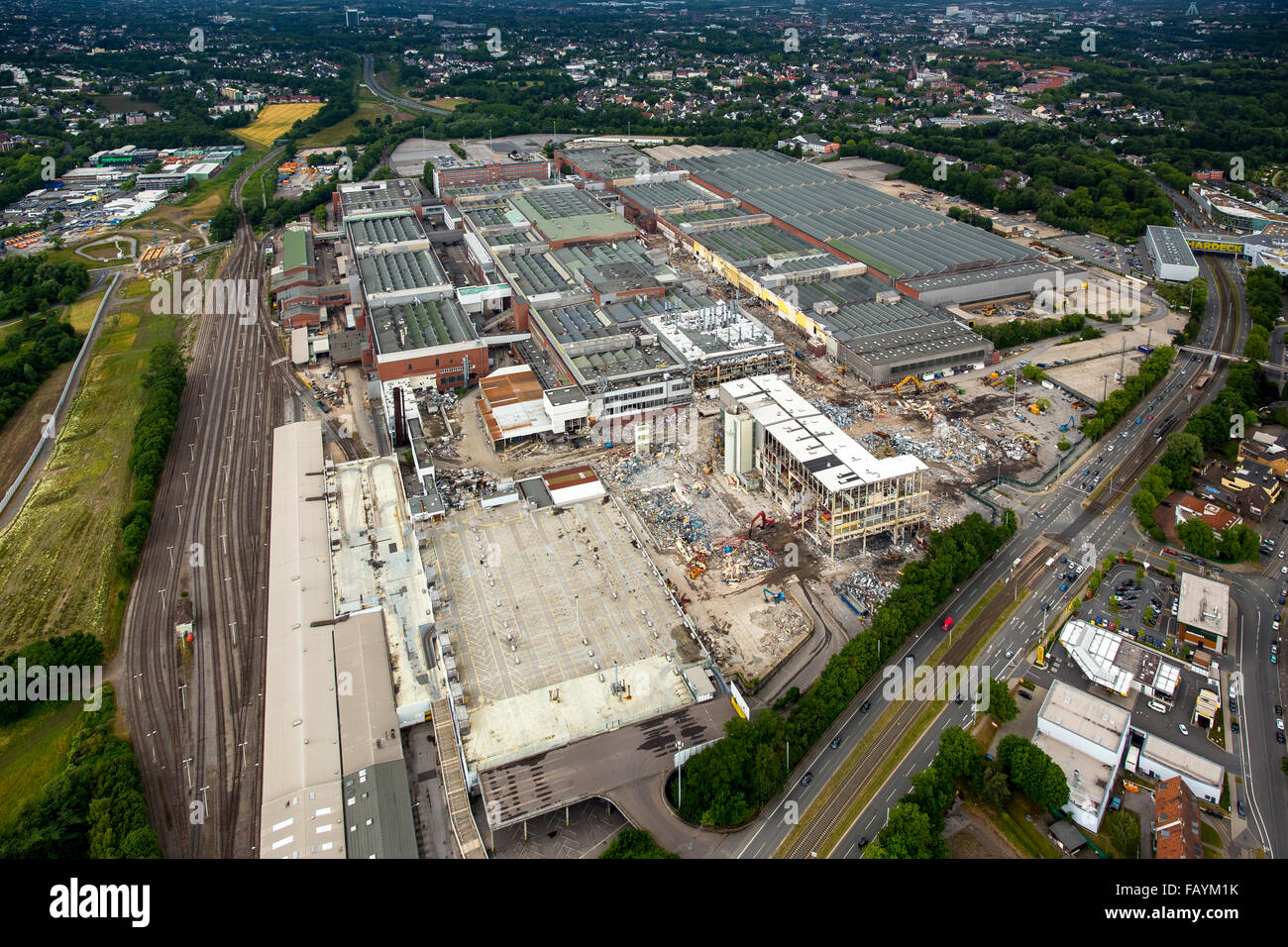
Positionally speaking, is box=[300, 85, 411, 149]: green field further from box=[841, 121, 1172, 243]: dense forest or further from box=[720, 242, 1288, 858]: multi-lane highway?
box=[720, 242, 1288, 858]: multi-lane highway

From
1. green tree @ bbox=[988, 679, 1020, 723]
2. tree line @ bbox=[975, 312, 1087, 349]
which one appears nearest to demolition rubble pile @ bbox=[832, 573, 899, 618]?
green tree @ bbox=[988, 679, 1020, 723]

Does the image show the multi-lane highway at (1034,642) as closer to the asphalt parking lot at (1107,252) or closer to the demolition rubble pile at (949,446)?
the demolition rubble pile at (949,446)

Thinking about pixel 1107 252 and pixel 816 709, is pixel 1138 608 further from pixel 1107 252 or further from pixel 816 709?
pixel 1107 252

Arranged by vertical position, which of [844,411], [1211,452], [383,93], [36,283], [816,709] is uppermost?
[383,93]

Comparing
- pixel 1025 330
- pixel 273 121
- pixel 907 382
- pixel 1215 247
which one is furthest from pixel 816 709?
pixel 273 121

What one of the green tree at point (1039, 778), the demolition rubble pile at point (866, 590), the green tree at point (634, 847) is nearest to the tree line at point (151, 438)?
the green tree at point (634, 847)

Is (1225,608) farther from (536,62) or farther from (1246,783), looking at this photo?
(536,62)
